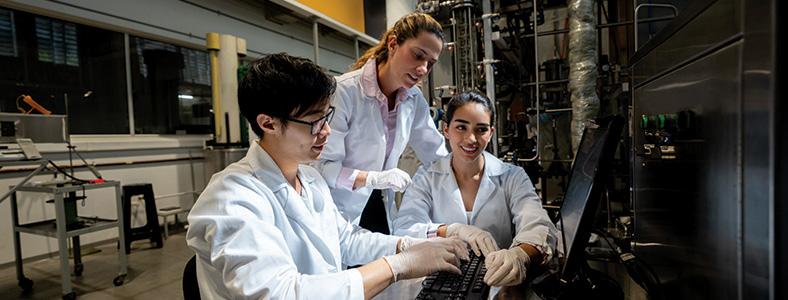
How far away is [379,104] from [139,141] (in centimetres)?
339

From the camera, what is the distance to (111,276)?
9.64 feet

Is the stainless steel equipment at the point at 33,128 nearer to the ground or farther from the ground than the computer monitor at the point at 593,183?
farther from the ground

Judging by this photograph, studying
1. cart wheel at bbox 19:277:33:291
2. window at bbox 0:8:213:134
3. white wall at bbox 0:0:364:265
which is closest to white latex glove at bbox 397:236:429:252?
window at bbox 0:8:213:134

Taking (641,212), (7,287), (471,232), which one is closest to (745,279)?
(641,212)

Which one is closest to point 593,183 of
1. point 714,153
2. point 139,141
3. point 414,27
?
point 714,153

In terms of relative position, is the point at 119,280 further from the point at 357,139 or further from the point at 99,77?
the point at 357,139

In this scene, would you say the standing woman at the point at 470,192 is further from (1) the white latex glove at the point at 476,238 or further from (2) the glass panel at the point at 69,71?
(2) the glass panel at the point at 69,71

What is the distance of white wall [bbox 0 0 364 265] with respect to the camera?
127 inches

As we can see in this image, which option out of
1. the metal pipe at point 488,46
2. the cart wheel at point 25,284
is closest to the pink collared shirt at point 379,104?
the metal pipe at point 488,46

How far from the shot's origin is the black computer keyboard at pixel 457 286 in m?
0.81

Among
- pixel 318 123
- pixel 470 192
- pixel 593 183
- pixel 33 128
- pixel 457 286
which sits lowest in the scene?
pixel 457 286

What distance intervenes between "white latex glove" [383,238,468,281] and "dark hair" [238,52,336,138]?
40 cm

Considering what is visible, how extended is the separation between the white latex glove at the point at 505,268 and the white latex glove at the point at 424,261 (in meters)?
0.08
